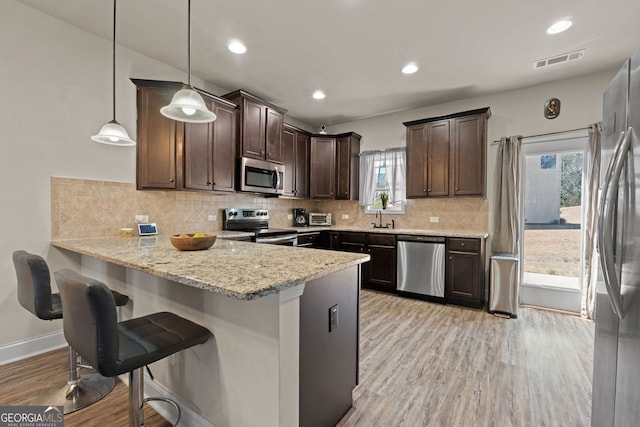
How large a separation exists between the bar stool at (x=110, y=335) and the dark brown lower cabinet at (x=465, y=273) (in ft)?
10.6

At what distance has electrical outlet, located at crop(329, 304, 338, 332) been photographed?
1489 mm

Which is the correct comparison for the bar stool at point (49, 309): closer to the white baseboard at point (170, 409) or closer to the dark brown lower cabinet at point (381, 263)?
the white baseboard at point (170, 409)

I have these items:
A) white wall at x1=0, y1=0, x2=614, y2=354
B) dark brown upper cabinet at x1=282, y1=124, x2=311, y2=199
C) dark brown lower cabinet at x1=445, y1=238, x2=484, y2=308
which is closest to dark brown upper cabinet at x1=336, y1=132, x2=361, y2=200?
dark brown upper cabinet at x1=282, y1=124, x2=311, y2=199

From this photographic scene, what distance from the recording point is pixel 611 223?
3.85ft

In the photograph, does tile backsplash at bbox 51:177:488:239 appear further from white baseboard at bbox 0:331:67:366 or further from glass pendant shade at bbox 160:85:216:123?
glass pendant shade at bbox 160:85:216:123

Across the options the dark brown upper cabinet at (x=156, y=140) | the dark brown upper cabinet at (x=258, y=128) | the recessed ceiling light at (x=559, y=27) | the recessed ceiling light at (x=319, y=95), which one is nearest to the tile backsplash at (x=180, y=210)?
the dark brown upper cabinet at (x=156, y=140)

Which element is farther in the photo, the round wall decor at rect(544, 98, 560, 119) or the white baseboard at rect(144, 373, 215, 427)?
the round wall decor at rect(544, 98, 560, 119)

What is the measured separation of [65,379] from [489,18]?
436 centimetres

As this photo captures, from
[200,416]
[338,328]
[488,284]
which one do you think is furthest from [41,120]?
[488,284]

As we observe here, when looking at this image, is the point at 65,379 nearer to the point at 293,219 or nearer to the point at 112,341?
the point at 112,341

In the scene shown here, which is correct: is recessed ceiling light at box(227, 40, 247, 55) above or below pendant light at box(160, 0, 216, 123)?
above

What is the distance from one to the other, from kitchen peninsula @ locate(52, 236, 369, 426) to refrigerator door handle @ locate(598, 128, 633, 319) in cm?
106

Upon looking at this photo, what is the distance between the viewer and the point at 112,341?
3.46 feet

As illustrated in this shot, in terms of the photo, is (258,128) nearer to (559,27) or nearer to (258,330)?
(258,330)
